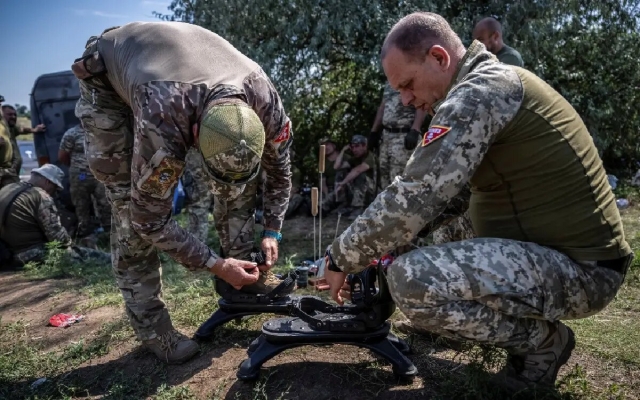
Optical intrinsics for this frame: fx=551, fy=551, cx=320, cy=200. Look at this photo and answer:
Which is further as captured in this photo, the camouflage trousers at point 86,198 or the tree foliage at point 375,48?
the camouflage trousers at point 86,198

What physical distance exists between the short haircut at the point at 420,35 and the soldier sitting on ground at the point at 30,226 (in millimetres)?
4721

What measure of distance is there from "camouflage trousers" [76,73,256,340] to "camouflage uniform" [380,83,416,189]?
135 inches

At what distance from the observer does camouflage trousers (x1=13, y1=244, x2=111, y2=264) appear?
19.5 ft

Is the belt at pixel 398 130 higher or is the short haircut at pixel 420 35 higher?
the short haircut at pixel 420 35

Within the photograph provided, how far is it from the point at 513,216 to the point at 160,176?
1540 millimetres

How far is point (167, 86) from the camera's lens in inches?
96.1

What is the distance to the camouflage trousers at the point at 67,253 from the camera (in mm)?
5957

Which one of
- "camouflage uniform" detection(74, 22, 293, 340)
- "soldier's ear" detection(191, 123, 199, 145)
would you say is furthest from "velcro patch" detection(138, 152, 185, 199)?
"soldier's ear" detection(191, 123, 199, 145)

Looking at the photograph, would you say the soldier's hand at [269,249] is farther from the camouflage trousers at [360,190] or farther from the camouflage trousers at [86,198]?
the camouflage trousers at [86,198]

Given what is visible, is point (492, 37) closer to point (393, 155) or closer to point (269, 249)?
point (393, 155)

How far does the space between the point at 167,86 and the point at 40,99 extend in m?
7.59

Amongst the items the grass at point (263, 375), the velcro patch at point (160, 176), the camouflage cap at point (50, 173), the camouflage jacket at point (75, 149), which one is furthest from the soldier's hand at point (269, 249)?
the camouflage jacket at point (75, 149)

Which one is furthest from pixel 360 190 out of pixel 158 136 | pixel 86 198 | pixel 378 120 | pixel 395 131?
pixel 158 136

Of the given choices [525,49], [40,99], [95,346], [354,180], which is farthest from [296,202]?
[95,346]
